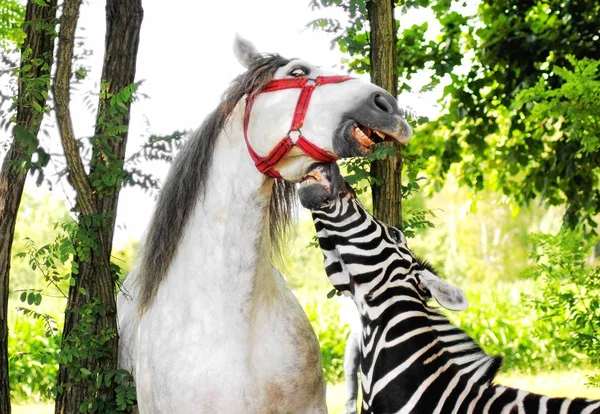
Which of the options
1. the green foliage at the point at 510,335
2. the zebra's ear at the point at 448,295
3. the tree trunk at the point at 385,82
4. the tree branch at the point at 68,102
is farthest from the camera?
the green foliage at the point at 510,335

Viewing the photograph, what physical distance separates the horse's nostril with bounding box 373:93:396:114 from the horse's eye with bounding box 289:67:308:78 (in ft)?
1.23

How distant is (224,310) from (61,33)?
176 cm

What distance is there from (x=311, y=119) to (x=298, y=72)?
0.26m

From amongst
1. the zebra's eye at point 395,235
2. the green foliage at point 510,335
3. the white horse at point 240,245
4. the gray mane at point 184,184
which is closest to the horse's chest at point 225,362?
the white horse at point 240,245

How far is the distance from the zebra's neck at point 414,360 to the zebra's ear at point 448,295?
0.28m

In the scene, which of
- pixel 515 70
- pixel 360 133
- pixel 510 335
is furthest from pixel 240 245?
pixel 510 335

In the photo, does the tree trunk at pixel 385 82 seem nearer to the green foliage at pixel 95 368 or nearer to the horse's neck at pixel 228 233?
the horse's neck at pixel 228 233

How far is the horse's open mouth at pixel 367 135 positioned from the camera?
9.77 ft

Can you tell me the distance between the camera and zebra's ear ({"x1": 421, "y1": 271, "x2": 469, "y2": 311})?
2.93 m

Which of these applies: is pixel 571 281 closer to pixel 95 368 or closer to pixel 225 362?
pixel 225 362

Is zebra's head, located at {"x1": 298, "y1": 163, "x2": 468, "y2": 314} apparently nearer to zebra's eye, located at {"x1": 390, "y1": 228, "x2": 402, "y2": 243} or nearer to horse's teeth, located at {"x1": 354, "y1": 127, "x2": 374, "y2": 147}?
zebra's eye, located at {"x1": 390, "y1": 228, "x2": 402, "y2": 243}

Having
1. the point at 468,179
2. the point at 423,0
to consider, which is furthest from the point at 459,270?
the point at 423,0

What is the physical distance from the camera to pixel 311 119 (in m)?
3.09

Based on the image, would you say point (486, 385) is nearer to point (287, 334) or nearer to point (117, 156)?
point (287, 334)
